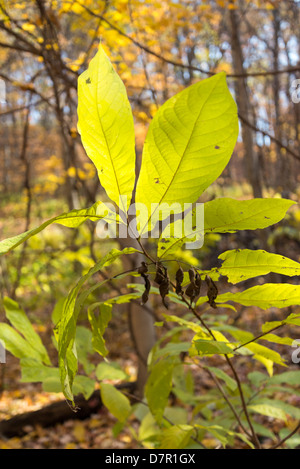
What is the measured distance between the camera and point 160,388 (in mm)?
742

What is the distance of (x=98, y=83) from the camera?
15.9 inches

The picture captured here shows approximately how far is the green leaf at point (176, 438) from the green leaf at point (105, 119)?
1.89 feet

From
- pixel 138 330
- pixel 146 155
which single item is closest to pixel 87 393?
pixel 146 155

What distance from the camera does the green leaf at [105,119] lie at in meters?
0.40

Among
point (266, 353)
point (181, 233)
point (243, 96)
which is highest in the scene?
point (243, 96)

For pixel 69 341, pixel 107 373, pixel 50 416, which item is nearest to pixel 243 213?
pixel 69 341

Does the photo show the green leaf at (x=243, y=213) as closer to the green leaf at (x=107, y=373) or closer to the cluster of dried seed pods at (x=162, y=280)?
the cluster of dried seed pods at (x=162, y=280)

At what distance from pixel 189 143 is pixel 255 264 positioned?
0.18 metres

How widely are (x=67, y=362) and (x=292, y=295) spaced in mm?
290

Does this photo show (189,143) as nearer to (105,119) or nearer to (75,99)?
(105,119)

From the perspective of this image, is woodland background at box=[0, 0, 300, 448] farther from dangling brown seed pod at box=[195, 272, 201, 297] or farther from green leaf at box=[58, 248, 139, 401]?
green leaf at box=[58, 248, 139, 401]

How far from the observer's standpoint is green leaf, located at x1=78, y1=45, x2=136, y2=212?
0.40 m

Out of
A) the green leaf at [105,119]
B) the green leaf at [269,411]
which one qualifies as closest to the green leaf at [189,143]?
the green leaf at [105,119]
